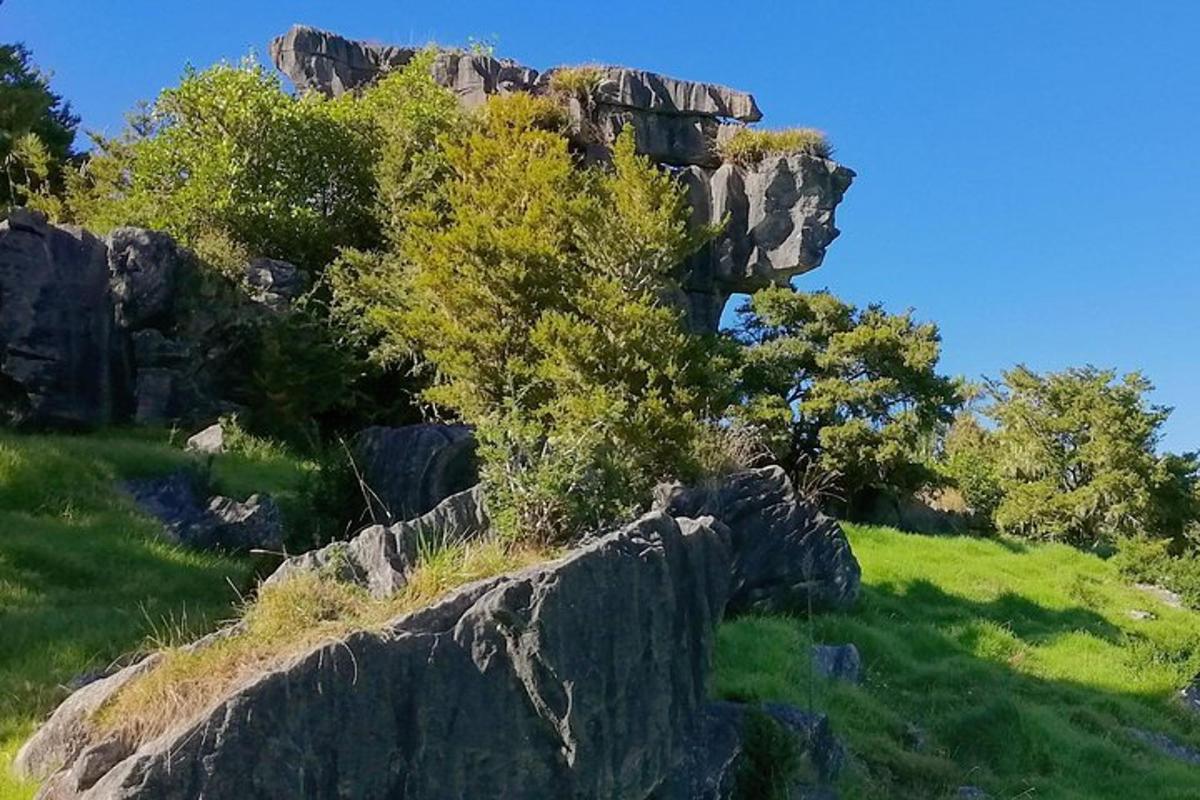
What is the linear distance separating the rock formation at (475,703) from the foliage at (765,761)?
0.18 metres

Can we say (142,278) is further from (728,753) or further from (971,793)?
(971,793)

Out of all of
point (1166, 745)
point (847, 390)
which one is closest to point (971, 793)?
point (1166, 745)

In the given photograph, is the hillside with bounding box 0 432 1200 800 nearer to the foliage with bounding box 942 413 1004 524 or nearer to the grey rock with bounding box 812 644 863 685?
the grey rock with bounding box 812 644 863 685

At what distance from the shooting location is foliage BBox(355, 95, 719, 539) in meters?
13.5

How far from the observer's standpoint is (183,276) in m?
15.0

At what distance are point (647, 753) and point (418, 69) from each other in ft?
68.8

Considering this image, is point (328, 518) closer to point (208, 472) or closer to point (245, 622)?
point (208, 472)

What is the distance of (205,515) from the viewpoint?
408 inches

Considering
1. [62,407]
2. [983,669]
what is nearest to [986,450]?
[983,669]

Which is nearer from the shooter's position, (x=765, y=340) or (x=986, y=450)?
(x=765, y=340)

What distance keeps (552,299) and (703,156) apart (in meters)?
10.5

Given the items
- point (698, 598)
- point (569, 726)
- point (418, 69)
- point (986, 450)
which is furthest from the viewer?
point (986, 450)

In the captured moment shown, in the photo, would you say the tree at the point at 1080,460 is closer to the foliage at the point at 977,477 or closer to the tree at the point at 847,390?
the foliage at the point at 977,477

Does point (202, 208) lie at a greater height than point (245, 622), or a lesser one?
greater
